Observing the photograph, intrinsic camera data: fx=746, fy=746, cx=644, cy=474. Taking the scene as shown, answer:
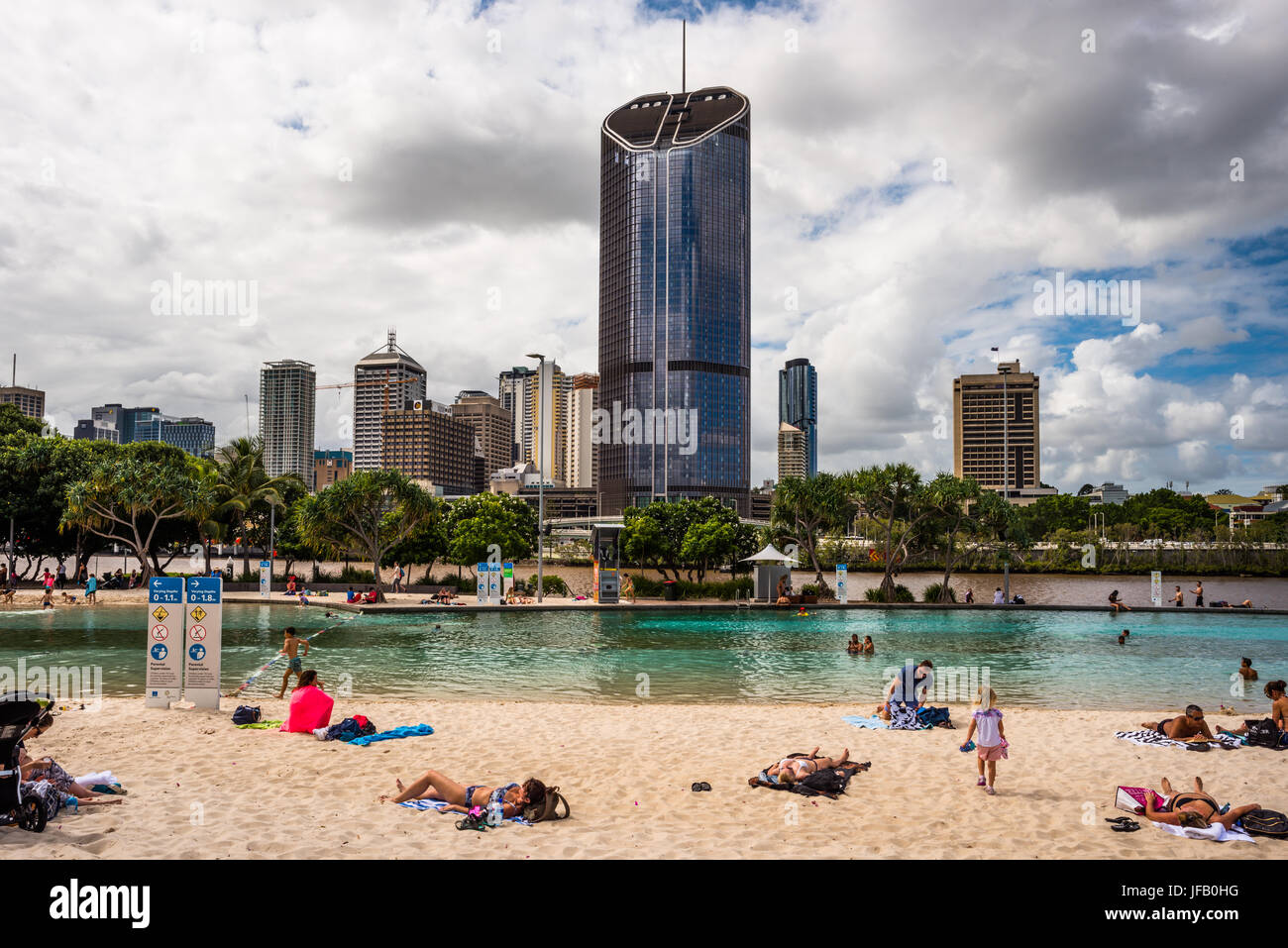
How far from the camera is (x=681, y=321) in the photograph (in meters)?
180

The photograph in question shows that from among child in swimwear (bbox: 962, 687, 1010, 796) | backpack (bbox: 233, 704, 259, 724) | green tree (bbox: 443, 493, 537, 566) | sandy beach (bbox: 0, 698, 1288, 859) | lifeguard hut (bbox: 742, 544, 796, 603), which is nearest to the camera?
sandy beach (bbox: 0, 698, 1288, 859)

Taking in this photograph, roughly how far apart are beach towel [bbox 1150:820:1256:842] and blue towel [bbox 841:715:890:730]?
6.04 metres

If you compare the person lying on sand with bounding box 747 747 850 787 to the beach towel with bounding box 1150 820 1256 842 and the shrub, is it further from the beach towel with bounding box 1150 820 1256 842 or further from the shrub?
the shrub

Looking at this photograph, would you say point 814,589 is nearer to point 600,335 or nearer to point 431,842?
point 431,842

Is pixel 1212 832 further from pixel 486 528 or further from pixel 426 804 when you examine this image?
pixel 486 528

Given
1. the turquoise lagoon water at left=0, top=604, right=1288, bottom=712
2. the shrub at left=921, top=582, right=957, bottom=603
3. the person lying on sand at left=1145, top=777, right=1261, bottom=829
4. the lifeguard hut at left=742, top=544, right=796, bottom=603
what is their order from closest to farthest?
the person lying on sand at left=1145, top=777, right=1261, bottom=829 < the turquoise lagoon water at left=0, top=604, right=1288, bottom=712 < the lifeguard hut at left=742, top=544, right=796, bottom=603 < the shrub at left=921, top=582, right=957, bottom=603

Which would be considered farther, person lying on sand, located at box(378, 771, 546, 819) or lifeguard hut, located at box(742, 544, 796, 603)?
lifeguard hut, located at box(742, 544, 796, 603)

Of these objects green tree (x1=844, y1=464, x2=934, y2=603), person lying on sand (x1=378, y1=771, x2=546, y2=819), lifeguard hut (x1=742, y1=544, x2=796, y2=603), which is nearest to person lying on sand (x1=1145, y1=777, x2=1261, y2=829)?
person lying on sand (x1=378, y1=771, x2=546, y2=819)

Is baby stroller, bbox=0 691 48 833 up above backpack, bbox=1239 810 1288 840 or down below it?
above

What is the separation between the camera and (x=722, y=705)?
57.1 ft

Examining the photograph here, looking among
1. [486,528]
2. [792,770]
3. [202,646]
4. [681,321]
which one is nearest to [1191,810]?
[792,770]

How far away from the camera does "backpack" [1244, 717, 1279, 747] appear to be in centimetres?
1334
